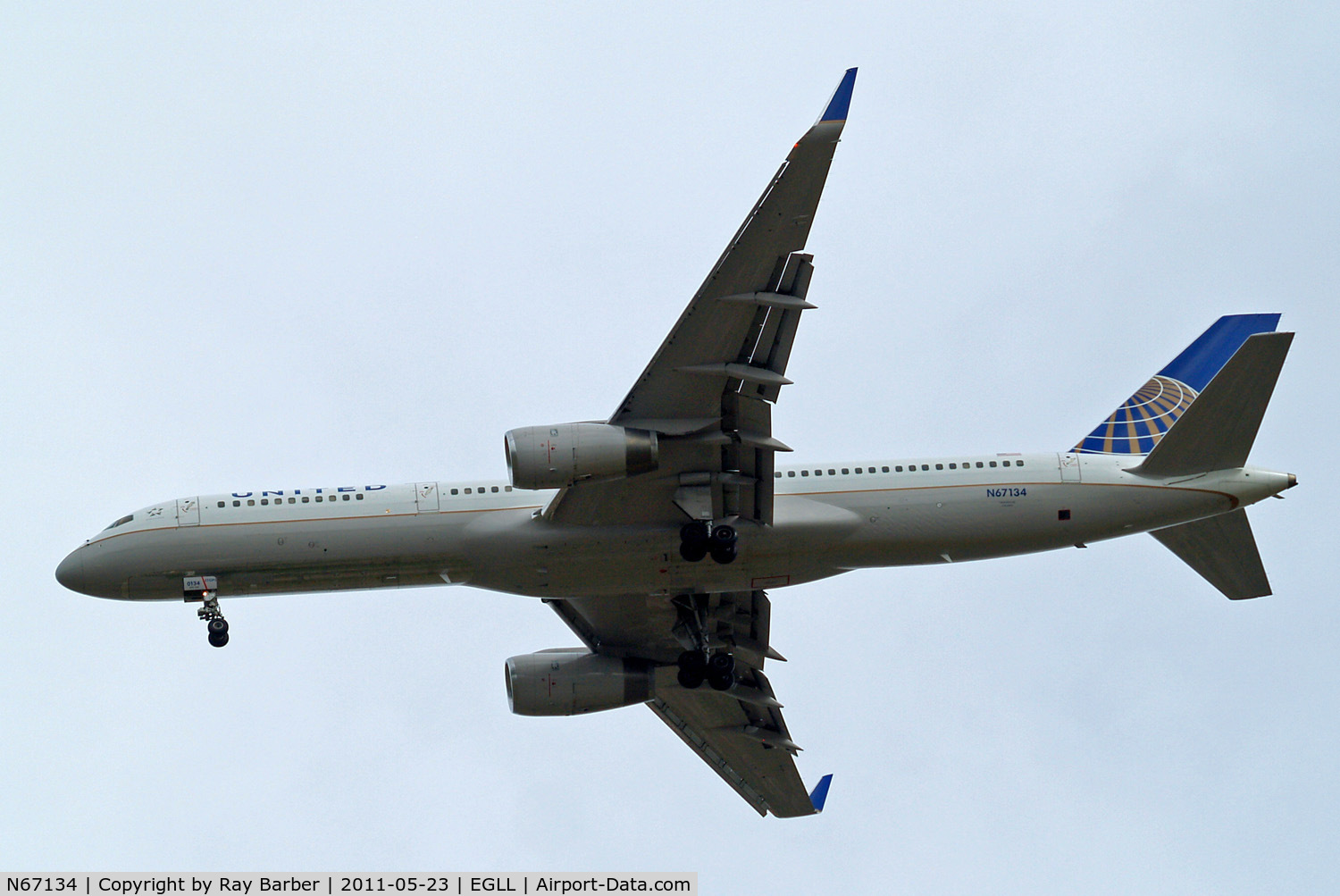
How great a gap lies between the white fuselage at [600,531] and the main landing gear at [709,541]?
517mm

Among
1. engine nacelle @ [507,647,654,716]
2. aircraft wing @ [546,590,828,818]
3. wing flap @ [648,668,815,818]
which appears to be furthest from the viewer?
wing flap @ [648,668,815,818]

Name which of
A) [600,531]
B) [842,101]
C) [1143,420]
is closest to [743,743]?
[600,531]

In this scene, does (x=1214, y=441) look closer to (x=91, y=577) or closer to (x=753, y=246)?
(x=753, y=246)

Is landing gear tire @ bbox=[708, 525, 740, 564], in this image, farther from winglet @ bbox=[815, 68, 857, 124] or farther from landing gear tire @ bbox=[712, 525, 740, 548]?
winglet @ bbox=[815, 68, 857, 124]

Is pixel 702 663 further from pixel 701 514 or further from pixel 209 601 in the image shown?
pixel 209 601

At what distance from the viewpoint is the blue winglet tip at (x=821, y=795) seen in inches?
1542

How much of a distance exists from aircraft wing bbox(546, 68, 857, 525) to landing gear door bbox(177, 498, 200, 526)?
7471 millimetres

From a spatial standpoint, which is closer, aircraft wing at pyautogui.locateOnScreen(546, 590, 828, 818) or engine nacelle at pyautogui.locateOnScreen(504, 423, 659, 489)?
engine nacelle at pyautogui.locateOnScreen(504, 423, 659, 489)

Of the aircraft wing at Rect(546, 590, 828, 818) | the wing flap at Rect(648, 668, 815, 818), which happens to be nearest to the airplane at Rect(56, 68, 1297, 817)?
the aircraft wing at Rect(546, 590, 828, 818)

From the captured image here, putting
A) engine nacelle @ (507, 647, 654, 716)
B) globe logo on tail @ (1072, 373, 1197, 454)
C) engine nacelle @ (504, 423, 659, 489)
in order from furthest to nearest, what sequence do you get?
1. engine nacelle @ (507, 647, 654, 716)
2. globe logo on tail @ (1072, 373, 1197, 454)
3. engine nacelle @ (504, 423, 659, 489)

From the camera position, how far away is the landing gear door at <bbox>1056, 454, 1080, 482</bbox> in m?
31.6

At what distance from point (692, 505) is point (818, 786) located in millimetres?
12381

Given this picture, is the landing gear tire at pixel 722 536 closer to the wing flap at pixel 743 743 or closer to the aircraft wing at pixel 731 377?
the aircraft wing at pixel 731 377

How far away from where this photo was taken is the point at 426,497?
102ft
